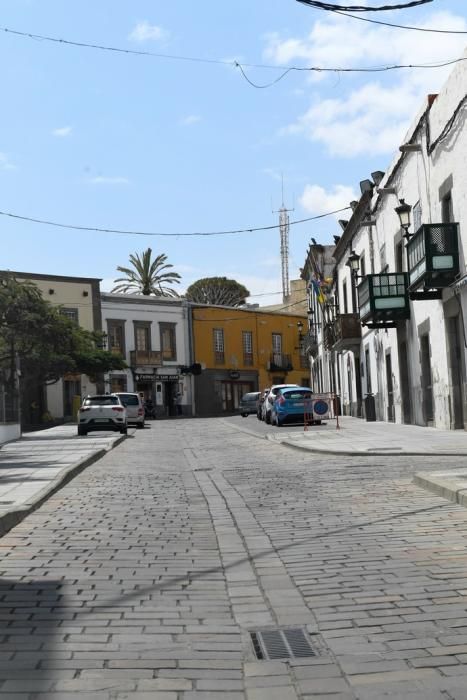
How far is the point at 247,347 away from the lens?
70812 mm

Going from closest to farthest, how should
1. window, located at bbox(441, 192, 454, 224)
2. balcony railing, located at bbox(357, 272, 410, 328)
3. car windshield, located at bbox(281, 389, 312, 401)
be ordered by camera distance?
window, located at bbox(441, 192, 454, 224) → balcony railing, located at bbox(357, 272, 410, 328) → car windshield, located at bbox(281, 389, 312, 401)

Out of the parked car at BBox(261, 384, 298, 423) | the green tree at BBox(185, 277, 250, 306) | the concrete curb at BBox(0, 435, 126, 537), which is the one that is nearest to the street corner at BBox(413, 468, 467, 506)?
the concrete curb at BBox(0, 435, 126, 537)

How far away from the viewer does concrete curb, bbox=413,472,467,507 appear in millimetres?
9602

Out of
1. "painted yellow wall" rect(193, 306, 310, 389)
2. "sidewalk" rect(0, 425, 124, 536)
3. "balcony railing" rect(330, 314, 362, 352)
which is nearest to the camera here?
"sidewalk" rect(0, 425, 124, 536)

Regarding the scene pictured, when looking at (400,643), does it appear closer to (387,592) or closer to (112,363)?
(387,592)

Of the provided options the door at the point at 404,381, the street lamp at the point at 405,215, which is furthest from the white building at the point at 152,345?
the street lamp at the point at 405,215

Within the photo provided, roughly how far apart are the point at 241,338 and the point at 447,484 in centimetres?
6030

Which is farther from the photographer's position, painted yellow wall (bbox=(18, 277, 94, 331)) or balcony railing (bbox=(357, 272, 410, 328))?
painted yellow wall (bbox=(18, 277, 94, 331))

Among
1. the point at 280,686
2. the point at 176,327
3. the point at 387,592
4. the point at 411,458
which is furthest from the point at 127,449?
the point at 176,327

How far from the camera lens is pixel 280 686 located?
396 cm

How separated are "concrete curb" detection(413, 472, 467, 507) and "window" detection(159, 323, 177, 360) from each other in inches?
2152

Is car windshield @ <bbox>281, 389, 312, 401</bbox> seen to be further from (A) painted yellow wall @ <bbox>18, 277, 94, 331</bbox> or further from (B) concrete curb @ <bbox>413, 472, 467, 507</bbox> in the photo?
(A) painted yellow wall @ <bbox>18, 277, 94, 331</bbox>

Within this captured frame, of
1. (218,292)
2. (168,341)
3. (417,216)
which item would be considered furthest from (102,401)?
(218,292)

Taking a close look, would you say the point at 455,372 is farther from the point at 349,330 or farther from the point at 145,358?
the point at 145,358
